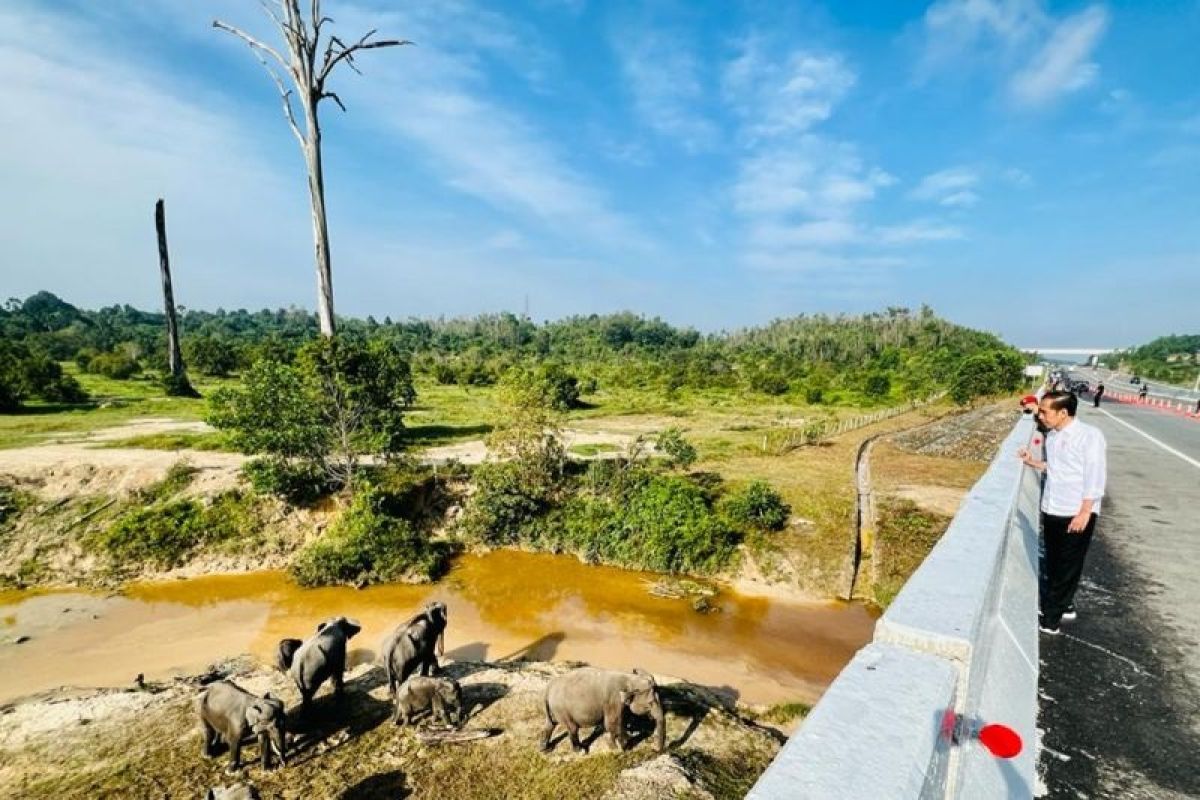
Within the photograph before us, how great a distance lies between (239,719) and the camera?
687 cm

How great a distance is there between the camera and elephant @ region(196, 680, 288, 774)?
22.3 feet

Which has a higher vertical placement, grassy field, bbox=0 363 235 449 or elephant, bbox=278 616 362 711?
grassy field, bbox=0 363 235 449

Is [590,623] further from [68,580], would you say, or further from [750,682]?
[68,580]

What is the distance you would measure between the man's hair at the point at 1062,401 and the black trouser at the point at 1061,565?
0.78m

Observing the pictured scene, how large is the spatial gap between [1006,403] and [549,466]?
33931 millimetres

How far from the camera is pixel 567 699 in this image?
6.96 m

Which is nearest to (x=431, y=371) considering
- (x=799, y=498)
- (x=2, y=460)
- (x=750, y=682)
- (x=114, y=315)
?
(x=2, y=460)

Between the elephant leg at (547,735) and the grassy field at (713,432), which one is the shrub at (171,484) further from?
the elephant leg at (547,735)

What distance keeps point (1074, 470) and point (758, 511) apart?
12.4m

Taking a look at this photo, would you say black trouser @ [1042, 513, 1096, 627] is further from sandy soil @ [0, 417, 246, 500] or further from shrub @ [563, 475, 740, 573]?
sandy soil @ [0, 417, 246, 500]

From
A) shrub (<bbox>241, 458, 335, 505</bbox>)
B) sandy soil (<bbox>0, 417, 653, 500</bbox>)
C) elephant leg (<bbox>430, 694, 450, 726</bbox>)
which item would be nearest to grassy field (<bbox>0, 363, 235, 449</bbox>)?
sandy soil (<bbox>0, 417, 653, 500</bbox>)

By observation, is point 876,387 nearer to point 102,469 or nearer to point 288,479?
point 288,479

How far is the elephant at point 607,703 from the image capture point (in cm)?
691

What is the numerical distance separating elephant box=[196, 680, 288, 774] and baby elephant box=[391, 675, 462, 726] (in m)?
1.44
